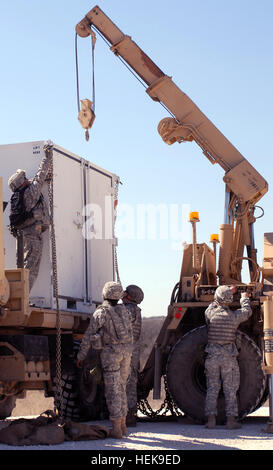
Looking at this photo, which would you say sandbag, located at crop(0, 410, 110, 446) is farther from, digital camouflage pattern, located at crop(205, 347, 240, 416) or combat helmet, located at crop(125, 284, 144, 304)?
combat helmet, located at crop(125, 284, 144, 304)

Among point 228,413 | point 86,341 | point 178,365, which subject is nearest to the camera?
point 86,341

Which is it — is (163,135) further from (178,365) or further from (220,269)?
(178,365)

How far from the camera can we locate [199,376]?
12289 millimetres

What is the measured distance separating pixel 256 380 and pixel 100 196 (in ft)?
11.3

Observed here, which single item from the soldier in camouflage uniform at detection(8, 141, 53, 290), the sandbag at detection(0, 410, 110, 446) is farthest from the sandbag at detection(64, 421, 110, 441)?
the soldier in camouflage uniform at detection(8, 141, 53, 290)

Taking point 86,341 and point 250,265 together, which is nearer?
point 86,341

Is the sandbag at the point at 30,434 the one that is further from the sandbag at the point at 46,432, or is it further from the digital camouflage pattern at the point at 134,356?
the digital camouflage pattern at the point at 134,356

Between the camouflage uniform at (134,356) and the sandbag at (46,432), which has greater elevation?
the camouflage uniform at (134,356)

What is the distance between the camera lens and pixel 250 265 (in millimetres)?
12656

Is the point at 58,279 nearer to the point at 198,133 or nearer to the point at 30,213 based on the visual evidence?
the point at 30,213

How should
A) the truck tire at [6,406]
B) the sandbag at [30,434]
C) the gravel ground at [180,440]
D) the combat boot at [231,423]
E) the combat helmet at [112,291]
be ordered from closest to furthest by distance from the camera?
the gravel ground at [180,440], the sandbag at [30,434], the combat helmet at [112,291], the combat boot at [231,423], the truck tire at [6,406]

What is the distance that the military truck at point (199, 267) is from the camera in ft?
39.2

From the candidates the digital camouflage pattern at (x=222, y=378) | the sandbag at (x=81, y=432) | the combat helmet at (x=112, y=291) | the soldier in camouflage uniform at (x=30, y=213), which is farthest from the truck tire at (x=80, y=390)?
the sandbag at (x=81, y=432)

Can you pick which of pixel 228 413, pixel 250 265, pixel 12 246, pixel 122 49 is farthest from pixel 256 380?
pixel 122 49
